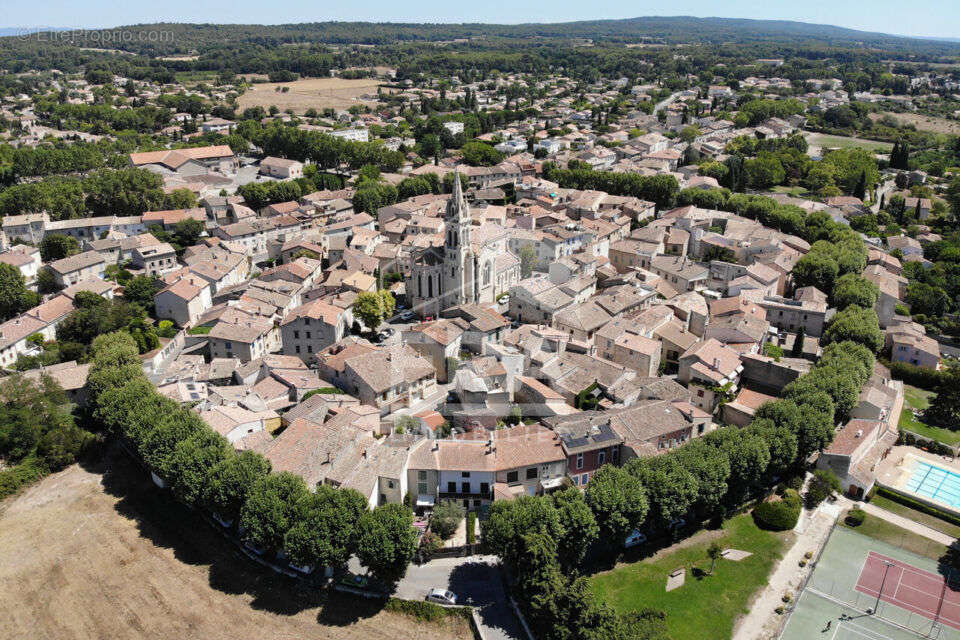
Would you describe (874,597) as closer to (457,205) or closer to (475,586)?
(475,586)

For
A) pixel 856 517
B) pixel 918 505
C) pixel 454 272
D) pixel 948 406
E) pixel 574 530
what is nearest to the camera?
pixel 574 530

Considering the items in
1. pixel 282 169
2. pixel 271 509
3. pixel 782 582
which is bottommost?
pixel 782 582

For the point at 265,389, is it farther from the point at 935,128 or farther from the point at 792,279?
the point at 935,128

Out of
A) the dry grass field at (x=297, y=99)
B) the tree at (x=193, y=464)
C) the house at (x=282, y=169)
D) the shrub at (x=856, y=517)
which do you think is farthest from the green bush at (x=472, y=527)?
the dry grass field at (x=297, y=99)

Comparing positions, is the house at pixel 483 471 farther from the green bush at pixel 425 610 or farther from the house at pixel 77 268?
the house at pixel 77 268

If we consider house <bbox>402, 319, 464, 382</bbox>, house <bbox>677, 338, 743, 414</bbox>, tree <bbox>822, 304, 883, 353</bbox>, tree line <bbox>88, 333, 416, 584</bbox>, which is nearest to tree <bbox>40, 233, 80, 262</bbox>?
tree line <bbox>88, 333, 416, 584</bbox>

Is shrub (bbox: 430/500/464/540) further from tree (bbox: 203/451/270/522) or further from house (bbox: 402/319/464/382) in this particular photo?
house (bbox: 402/319/464/382)

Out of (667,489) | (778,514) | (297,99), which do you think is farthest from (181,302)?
(297,99)
